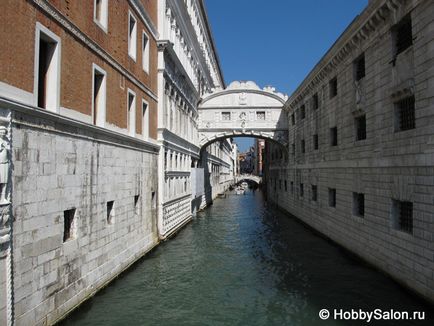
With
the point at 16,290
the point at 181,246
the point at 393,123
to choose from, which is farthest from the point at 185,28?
the point at 16,290

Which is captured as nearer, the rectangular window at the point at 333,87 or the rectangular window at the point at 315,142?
the rectangular window at the point at 333,87

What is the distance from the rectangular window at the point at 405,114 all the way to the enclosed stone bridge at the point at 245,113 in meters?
16.7

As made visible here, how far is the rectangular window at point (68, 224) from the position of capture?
25.6 ft

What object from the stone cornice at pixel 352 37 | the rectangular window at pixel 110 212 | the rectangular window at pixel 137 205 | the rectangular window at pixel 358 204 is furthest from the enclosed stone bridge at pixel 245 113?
the rectangular window at pixel 110 212

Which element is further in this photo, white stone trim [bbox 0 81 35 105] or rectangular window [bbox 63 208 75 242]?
rectangular window [bbox 63 208 75 242]

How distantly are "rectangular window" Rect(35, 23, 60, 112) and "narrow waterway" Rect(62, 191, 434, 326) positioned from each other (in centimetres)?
437

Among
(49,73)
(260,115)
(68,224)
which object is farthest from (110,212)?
(260,115)

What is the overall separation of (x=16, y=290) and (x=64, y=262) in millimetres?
1620

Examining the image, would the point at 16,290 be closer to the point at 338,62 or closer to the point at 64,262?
the point at 64,262

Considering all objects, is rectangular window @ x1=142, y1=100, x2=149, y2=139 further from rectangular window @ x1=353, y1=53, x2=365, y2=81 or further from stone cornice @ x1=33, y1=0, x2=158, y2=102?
rectangular window @ x1=353, y1=53, x2=365, y2=81

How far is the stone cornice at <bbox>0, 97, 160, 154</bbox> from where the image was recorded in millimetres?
5938

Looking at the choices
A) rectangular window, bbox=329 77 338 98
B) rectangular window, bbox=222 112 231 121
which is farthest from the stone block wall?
rectangular window, bbox=222 112 231 121

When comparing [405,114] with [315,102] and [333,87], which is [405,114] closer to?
[333,87]

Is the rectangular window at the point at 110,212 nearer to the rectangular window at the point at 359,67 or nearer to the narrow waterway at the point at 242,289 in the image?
the narrow waterway at the point at 242,289
